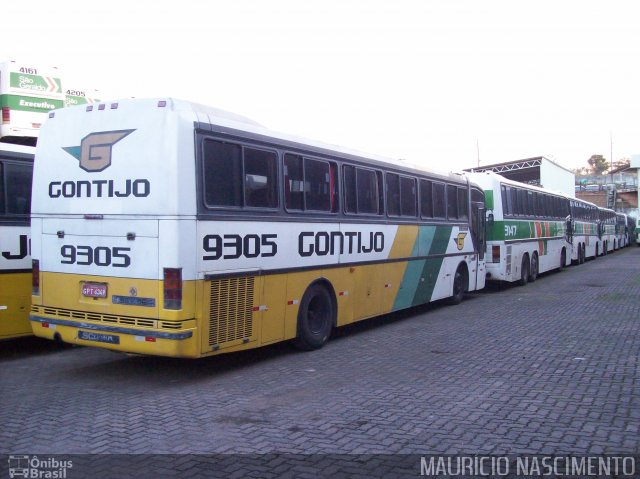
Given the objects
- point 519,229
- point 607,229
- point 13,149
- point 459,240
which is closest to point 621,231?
point 607,229

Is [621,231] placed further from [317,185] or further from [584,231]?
[317,185]

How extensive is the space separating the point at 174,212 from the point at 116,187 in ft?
3.16

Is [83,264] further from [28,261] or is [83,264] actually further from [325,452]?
[325,452]

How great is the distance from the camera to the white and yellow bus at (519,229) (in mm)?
18125

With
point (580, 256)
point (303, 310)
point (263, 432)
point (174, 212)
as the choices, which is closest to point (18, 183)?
point (174, 212)

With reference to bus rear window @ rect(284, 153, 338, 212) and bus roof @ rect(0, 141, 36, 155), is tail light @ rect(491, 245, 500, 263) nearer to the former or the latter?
bus rear window @ rect(284, 153, 338, 212)

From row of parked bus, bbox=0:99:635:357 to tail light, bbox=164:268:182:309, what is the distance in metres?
0.01

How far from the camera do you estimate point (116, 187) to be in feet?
24.8

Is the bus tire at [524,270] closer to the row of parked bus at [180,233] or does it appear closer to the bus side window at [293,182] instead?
the row of parked bus at [180,233]

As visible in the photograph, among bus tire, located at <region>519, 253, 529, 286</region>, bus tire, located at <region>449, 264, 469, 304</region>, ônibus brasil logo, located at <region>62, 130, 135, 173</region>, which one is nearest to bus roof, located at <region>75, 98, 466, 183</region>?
ônibus brasil logo, located at <region>62, 130, 135, 173</region>

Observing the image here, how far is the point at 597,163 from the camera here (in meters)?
125

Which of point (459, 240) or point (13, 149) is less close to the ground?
point (13, 149)

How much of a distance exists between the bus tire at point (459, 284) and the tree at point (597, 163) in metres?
118

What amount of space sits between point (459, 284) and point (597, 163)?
401 feet
